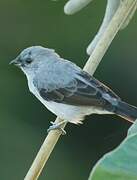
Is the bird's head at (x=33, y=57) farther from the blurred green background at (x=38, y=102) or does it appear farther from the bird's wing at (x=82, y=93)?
the blurred green background at (x=38, y=102)

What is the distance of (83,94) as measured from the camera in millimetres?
1975

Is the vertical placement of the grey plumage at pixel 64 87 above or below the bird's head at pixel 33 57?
below

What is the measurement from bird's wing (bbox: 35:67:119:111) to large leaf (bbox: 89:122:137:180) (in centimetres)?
98

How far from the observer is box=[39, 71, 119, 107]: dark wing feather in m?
1.86

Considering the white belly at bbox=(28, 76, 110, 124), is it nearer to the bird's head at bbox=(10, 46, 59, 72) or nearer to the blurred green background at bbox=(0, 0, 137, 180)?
the bird's head at bbox=(10, 46, 59, 72)

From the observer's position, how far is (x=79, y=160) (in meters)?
4.16

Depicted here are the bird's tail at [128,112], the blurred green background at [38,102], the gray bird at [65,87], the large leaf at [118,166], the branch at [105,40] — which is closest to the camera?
the large leaf at [118,166]

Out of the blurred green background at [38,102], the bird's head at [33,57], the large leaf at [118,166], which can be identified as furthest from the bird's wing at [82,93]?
the blurred green background at [38,102]

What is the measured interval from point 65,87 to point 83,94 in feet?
0.23

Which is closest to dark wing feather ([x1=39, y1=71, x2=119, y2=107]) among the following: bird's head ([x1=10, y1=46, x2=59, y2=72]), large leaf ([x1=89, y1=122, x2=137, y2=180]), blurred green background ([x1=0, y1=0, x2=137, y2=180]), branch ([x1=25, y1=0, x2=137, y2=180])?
bird's head ([x1=10, y1=46, x2=59, y2=72])

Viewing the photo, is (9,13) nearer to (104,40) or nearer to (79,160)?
→ (79,160)

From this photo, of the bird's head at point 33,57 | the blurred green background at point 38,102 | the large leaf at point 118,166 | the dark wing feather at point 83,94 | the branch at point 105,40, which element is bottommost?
the large leaf at point 118,166

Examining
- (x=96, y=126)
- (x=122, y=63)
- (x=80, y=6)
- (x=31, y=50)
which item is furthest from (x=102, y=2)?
(x=80, y=6)

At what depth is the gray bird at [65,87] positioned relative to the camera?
1861mm
